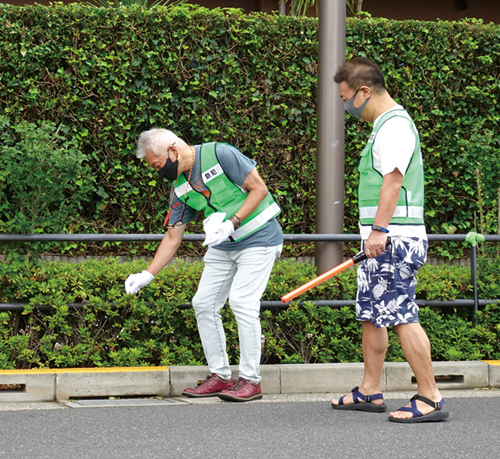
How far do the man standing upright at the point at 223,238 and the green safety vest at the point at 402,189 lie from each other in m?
0.69

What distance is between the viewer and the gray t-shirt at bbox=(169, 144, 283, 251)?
4.75m

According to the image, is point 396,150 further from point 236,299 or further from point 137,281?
point 137,281

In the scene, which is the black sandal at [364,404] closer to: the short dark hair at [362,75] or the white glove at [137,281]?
the white glove at [137,281]

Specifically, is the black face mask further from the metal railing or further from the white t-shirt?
the white t-shirt

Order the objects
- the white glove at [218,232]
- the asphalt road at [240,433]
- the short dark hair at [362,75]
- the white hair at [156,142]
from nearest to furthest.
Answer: the asphalt road at [240,433] → the short dark hair at [362,75] → the white glove at [218,232] → the white hair at [156,142]

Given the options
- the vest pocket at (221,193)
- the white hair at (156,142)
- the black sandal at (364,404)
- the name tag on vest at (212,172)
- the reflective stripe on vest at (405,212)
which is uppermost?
the white hair at (156,142)

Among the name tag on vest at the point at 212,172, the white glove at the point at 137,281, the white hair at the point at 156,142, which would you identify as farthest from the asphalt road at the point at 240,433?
the white hair at the point at 156,142

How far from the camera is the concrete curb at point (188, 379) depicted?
4.87m

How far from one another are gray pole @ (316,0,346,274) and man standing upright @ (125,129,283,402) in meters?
1.23

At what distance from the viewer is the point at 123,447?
3.68m

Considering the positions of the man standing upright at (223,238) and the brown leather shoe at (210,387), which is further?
the brown leather shoe at (210,387)

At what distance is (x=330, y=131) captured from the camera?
6.09m

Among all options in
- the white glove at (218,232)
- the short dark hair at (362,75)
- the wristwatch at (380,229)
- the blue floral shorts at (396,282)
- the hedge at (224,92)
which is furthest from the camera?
the hedge at (224,92)

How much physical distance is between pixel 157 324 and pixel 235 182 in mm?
1365
